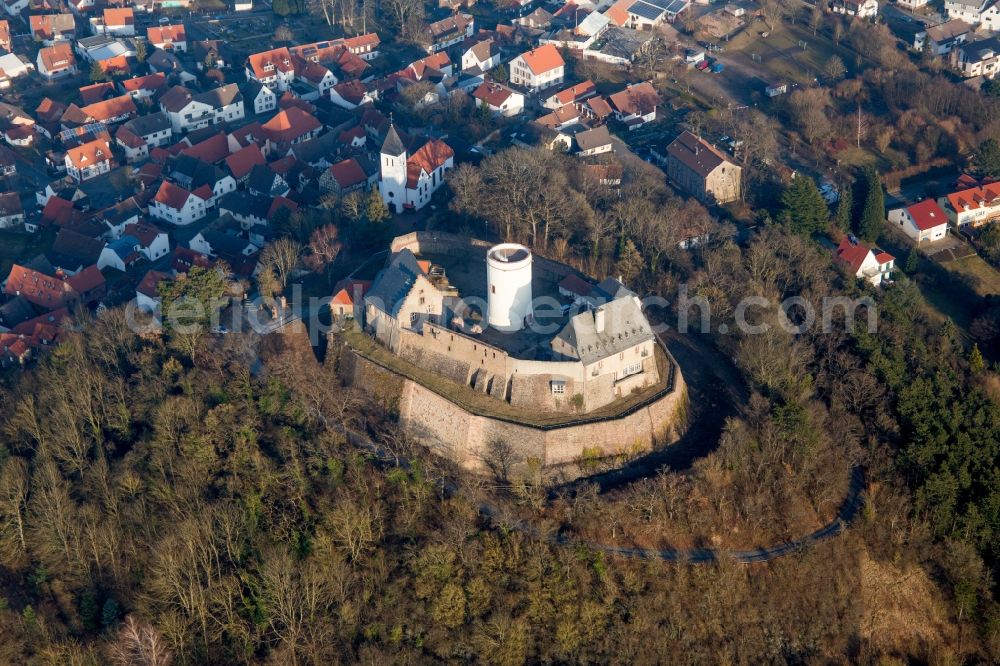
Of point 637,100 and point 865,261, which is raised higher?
point 865,261

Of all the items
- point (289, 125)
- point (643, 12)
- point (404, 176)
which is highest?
point (404, 176)

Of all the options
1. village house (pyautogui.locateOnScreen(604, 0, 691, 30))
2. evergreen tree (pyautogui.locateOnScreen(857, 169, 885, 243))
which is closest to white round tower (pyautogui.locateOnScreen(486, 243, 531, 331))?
evergreen tree (pyautogui.locateOnScreen(857, 169, 885, 243))

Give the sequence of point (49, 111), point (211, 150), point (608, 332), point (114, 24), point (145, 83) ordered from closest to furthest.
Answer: point (608, 332)
point (211, 150)
point (49, 111)
point (145, 83)
point (114, 24)

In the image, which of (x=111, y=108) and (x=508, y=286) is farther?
(x=111, y=108)

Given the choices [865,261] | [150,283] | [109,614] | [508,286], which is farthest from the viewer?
[865,261]

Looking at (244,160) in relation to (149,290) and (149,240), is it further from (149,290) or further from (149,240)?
(149,290)

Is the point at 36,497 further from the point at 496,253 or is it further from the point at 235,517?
the point at 496,253

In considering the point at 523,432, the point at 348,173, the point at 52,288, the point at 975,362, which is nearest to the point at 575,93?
the point at 348,173
